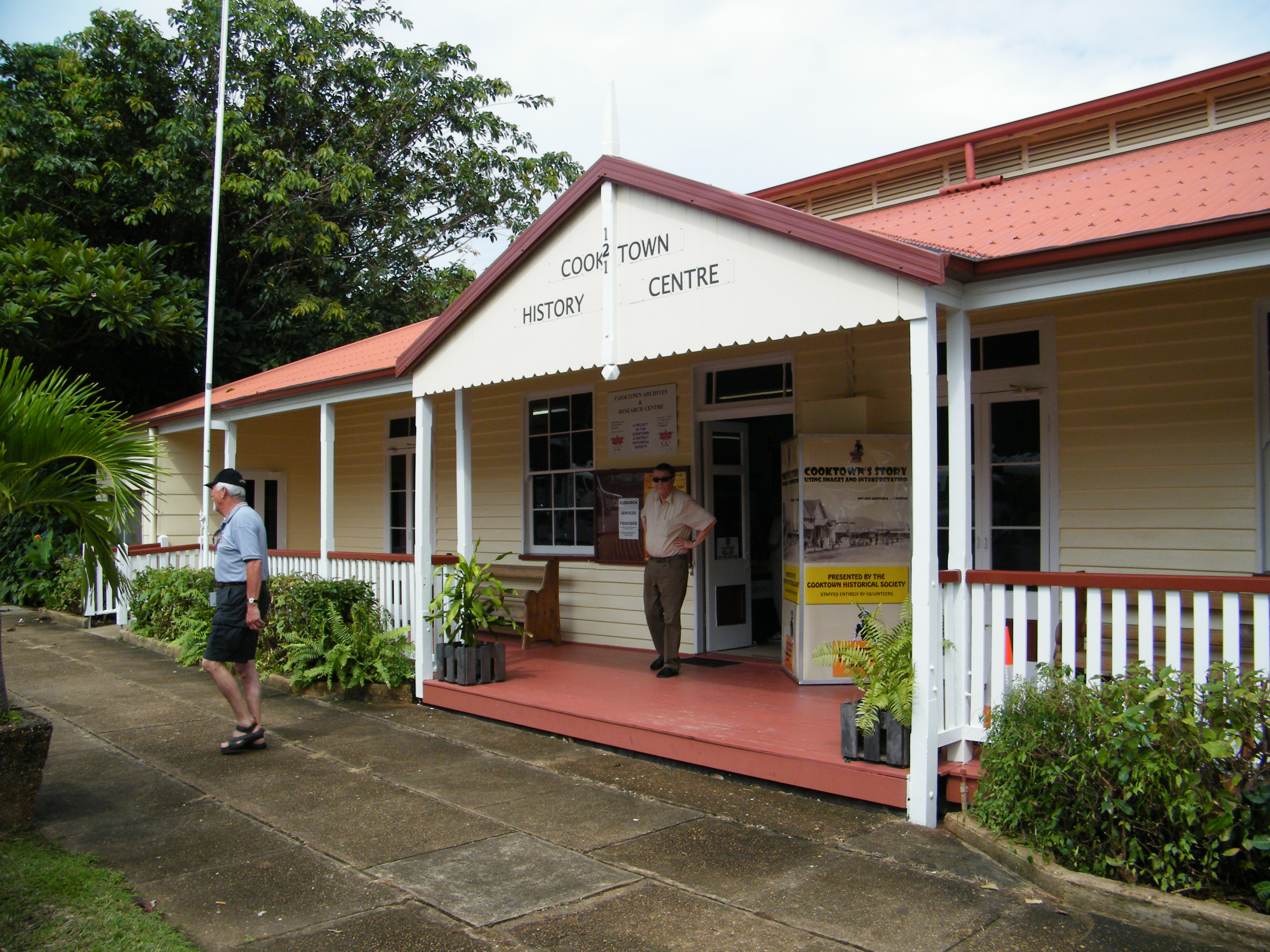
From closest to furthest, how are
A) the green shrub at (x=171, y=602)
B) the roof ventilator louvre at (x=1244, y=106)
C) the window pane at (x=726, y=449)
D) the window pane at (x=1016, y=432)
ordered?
1. the window pane at (x=1016, y=432)
2. the roof ventilator louvre at (x=1244, y=106)
3. the window pane at (x=726, y=449)
4. the green shrub at (x=171, y=602)

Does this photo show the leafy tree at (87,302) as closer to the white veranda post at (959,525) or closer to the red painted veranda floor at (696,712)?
the red painted veranda floor at (696,712)

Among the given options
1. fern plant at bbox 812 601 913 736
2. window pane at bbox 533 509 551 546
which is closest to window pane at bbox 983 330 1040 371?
fern plant at bbox 812 601 913 736

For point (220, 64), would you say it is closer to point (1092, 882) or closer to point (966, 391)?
point (966, 391)

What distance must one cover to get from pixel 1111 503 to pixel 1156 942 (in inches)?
131

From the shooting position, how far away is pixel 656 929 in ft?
12.2

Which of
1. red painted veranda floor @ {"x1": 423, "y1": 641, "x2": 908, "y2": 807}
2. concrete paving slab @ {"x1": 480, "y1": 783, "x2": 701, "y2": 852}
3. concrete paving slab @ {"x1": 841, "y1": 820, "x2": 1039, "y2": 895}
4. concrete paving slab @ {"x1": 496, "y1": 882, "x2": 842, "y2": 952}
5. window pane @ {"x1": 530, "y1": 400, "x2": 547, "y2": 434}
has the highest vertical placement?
window pane @ {"x1": 530, "y1": 400, "x2": 547, "y2": 434}

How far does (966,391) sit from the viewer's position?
5.07 metres

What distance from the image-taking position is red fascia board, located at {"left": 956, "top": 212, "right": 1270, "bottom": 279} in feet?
13.8

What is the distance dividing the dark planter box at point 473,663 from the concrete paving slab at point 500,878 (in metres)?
2.94

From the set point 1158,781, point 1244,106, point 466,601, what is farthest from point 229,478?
point 1244,106

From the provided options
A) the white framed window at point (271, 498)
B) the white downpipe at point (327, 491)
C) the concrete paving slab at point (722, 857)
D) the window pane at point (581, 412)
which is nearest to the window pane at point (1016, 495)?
the concrete paving slab at point (722, 857)

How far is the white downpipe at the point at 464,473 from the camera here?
8070 millimetres

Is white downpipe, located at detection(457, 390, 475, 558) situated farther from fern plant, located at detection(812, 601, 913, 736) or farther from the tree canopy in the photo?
the tree canopy

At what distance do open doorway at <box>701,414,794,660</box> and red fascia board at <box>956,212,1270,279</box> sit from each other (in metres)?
3.63
